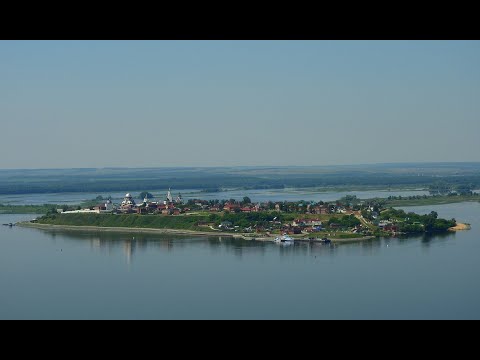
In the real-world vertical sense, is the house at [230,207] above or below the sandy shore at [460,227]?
above

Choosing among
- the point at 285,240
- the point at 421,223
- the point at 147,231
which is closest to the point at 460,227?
the point at 421,223

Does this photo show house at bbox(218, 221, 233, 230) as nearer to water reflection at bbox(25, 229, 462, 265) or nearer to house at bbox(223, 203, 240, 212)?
water reflection at bbox(25, 229, 462, 265)

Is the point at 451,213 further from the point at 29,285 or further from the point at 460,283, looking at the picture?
the point at 29,285

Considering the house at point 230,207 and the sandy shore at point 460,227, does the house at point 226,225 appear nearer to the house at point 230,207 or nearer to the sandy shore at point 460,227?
the house at point 230,207

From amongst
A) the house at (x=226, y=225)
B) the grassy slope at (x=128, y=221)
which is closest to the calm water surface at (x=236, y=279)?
the house at (x=226, y=225)

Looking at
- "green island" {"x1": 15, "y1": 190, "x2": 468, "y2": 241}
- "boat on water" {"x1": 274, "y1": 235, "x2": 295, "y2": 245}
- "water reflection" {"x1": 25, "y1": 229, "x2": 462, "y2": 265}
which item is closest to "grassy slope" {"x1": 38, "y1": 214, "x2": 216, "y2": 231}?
"green island" {"x1": 15, "y1": 190, "x2": 468, "y2": 241}

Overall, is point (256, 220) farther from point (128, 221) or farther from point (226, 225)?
point (128, 221)
